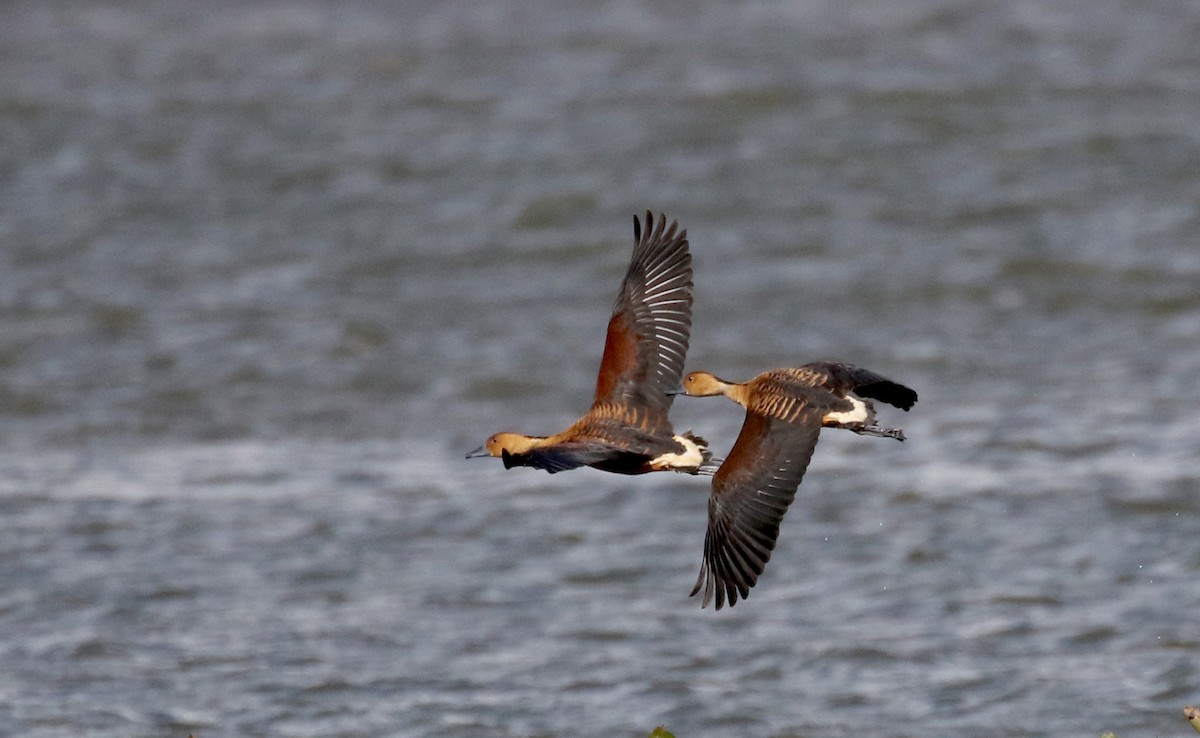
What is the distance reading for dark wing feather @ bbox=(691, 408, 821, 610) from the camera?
255 inches

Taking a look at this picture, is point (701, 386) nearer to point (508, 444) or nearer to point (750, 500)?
point (750, 500)

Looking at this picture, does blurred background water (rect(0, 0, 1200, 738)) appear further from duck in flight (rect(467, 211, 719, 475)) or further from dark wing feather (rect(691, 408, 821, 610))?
dark wing feather (rect(691, 408, 821, 610))

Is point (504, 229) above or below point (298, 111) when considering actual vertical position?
below

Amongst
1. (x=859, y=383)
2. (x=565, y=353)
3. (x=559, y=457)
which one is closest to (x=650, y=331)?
(x=859, y=383)

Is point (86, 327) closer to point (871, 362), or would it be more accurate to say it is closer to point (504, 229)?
point (504, 229)

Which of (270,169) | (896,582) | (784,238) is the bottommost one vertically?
(896,582)

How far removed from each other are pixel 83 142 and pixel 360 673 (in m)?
10.3

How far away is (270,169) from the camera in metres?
17.5

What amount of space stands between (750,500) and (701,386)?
602 mm

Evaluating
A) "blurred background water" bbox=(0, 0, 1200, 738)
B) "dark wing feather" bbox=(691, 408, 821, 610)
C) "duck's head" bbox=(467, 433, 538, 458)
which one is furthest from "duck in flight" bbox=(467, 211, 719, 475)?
"blurred background water" bbox=(0, 0, 1200, 738)

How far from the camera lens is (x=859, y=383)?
6812mm

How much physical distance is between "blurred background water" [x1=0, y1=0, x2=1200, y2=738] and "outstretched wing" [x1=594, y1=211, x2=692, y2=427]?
189 cm

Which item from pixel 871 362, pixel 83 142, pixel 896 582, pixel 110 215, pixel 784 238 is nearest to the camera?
pixel 896 582

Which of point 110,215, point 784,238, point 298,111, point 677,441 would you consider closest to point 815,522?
point 677,441
